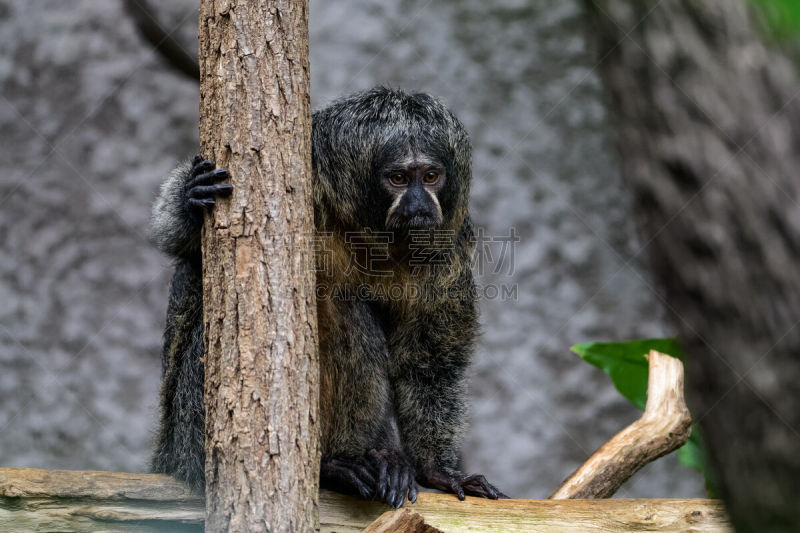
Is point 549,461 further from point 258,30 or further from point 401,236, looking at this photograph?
point 258,30

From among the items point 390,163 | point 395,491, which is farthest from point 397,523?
point 390,163

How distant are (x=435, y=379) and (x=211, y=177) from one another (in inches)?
78.2

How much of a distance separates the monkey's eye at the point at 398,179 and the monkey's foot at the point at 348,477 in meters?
1.50

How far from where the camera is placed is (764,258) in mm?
1856

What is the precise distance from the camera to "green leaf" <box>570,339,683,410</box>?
5.02 m

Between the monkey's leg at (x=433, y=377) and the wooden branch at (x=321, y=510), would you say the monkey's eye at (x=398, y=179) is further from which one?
the wooden branch at (x=321, y=510)

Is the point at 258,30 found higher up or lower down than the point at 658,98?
higher up

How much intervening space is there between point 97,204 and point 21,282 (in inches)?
38.8

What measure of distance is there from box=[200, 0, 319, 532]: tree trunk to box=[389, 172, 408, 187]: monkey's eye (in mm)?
824

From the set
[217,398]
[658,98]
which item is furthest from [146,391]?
[658,98]

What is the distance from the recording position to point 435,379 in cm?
464

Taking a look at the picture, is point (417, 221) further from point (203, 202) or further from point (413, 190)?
point (203, 202)

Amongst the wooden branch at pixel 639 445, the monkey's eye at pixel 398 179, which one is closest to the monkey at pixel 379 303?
the monkey's eye at pixel 398 179

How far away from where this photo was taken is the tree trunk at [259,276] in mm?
3029
